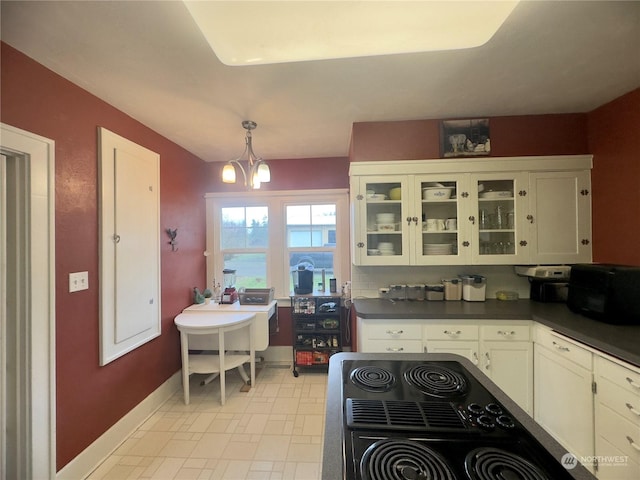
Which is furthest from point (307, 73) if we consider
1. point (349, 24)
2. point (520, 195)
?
point (520, 195)

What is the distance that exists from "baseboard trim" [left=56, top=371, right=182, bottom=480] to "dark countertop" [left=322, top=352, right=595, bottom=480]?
5.97ft

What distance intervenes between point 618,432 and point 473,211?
1.57 m

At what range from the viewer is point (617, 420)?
4.60 ft

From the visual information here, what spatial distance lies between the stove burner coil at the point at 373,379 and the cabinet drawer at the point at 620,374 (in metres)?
1.27

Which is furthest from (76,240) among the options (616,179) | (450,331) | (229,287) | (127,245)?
(616,179)

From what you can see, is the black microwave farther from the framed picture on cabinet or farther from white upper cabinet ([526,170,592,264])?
the framed picture on cabinet

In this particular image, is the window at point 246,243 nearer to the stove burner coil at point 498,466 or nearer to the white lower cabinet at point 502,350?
the white lower cabinet at point 502,350

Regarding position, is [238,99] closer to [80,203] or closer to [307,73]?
[307,73]

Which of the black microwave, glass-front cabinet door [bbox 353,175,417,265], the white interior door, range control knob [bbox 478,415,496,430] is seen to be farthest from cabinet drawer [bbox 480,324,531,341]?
the white interior door

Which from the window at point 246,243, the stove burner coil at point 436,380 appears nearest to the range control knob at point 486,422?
the stove burner coil at point 436,380

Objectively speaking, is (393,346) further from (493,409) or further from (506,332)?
(493,409)

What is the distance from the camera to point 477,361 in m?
1.99

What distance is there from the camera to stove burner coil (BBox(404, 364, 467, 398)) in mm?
963

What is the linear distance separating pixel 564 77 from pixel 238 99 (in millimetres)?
2198
